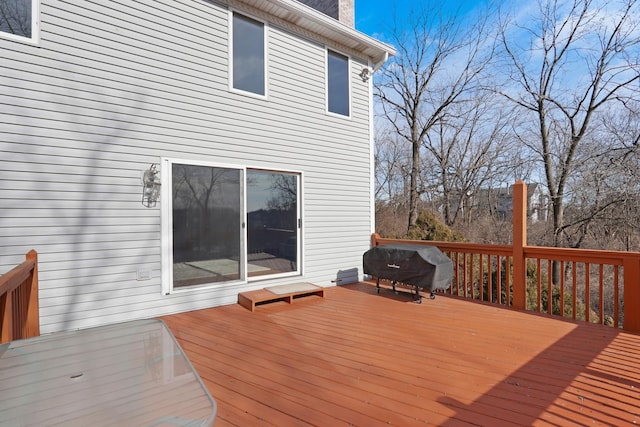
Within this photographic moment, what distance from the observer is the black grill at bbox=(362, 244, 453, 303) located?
426cm

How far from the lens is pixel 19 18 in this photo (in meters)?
3.17

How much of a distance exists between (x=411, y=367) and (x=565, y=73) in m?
12.3

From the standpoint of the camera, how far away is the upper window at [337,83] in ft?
18.3

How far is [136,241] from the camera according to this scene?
373 centimetres

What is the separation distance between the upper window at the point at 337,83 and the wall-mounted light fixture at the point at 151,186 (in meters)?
3.06

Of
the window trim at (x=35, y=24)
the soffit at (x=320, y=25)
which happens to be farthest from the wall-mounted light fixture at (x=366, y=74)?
the window trim at (x=35, y=24)

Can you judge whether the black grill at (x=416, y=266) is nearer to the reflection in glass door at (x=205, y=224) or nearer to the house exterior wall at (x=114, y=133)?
the house exterior wall at (x=114, y=133)

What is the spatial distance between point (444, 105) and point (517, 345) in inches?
444

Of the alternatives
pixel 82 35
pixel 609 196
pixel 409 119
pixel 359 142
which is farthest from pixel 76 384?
pixel 409 119

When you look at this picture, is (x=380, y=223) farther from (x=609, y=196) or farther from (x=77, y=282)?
(x=77, y=282)

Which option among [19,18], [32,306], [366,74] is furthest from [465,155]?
[32,306]

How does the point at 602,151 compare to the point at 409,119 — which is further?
the point at 409,119

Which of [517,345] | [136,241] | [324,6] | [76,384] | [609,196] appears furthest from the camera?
[609,196]

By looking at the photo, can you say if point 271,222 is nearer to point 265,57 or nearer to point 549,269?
point 265,57
